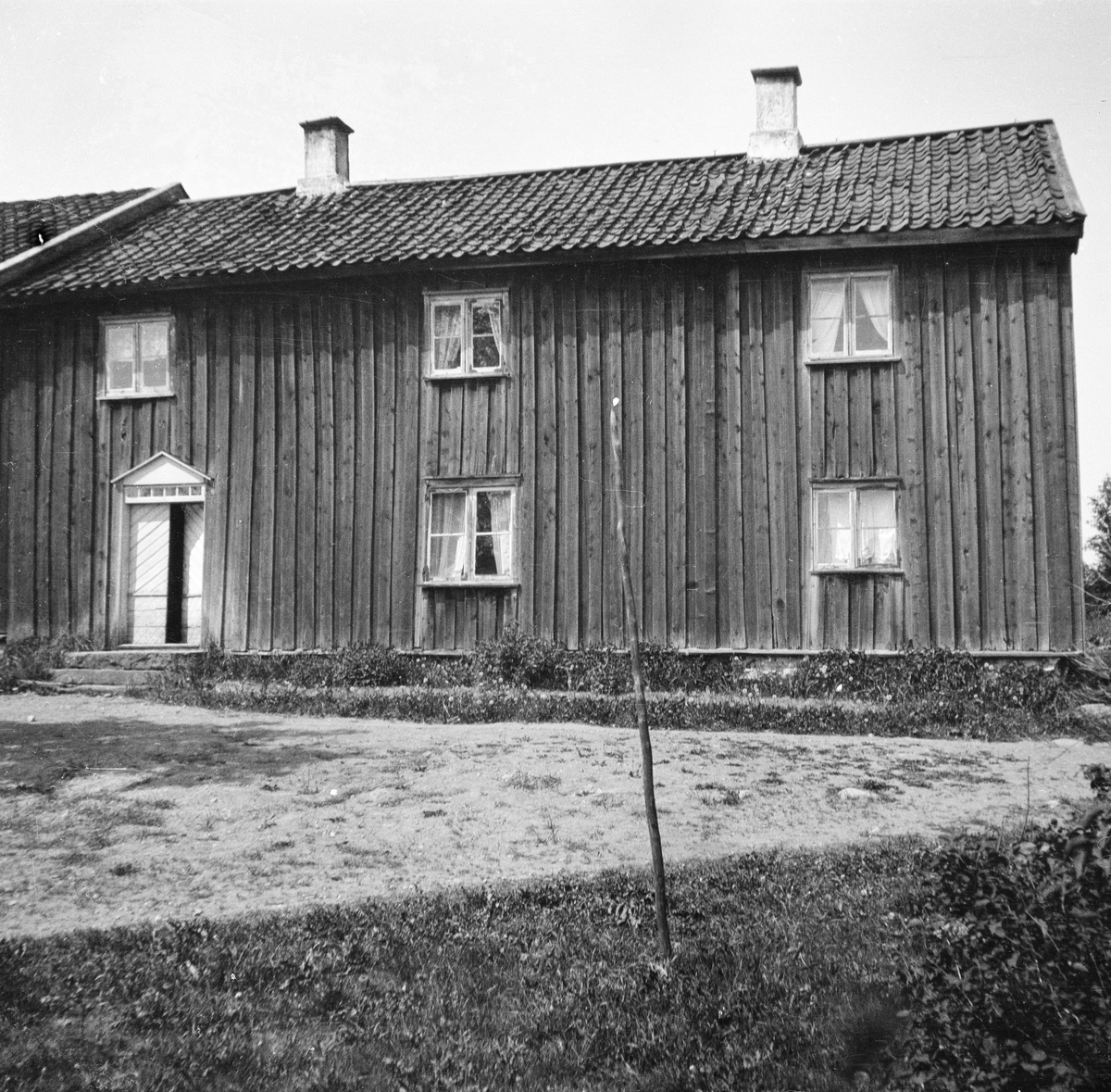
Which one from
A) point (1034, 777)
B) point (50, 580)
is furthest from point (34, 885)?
point (50, 580)

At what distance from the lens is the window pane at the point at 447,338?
51.4ft

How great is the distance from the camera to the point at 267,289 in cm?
1614

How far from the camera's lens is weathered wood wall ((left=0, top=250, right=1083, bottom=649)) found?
13820 millimetres

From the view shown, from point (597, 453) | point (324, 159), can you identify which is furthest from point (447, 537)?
point (324, 159)

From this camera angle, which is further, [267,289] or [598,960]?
[267,289]

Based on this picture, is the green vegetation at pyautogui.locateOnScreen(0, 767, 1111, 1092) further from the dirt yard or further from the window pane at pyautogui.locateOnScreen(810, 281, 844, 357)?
the window pane at pyautogui.locateOnScreen(810, 281, 844, 357)

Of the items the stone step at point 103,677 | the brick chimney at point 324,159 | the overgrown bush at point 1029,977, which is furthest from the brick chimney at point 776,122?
the overgrown bush at point 1029,977

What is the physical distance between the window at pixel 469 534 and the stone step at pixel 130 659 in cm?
346

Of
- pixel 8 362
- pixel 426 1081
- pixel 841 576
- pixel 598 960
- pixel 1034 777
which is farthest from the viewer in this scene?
pixel 8 362

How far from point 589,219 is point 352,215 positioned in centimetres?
393

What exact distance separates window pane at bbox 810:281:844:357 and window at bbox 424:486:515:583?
14.3ft

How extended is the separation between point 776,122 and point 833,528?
6.68m

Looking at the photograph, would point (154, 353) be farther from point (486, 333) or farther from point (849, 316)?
point (849, 316)

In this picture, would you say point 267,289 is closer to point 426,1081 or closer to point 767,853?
point 767,853
